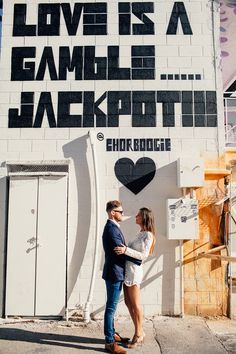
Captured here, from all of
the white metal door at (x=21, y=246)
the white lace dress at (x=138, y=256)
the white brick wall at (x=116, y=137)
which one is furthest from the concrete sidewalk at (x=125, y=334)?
the white lace dress at (x=138, y=256)

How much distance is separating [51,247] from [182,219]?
205 centimetres

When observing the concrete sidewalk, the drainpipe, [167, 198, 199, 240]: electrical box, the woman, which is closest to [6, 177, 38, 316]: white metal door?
the concrete sidewalk

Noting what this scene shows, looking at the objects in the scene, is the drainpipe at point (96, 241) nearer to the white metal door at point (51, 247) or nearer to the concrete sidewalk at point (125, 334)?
the concrete sidewalk at point (125, 334)

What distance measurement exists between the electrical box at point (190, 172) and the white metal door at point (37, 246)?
1.83 meters

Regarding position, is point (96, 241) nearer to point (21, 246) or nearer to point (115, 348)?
point (21, 246)

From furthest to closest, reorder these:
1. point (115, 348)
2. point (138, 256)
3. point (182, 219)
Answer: point (182, 219) < point (138, 256) < point (115, 348)

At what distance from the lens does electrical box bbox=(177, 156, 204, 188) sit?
6039 millimetres

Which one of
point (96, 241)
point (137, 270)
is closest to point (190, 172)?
point (96, 241)

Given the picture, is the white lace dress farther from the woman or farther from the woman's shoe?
the woman's shoe

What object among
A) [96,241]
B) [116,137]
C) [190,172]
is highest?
[116,137]

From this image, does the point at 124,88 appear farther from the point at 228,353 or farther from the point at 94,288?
the point at 228,353

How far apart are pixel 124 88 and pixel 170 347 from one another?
3975 millimetres

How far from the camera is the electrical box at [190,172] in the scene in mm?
6039

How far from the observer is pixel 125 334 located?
5398 mm
